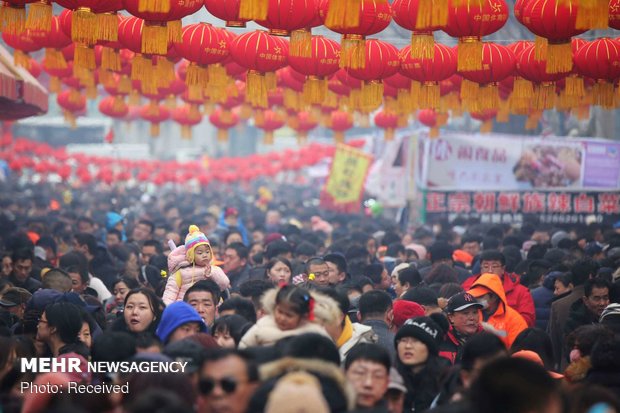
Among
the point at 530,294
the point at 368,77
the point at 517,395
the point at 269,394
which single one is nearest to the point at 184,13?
the point at 368,77

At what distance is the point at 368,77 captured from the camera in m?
11.9

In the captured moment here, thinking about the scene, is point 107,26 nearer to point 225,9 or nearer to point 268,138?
point 225,9

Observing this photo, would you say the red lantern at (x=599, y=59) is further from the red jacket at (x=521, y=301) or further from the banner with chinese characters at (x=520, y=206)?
the banner with chinese characters at (x=520, y=206)

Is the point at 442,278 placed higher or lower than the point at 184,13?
lower

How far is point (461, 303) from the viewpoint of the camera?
849 cm

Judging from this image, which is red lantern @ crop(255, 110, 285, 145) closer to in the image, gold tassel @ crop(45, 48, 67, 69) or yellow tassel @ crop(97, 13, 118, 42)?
gold tassel @ crop(45, 48, 67, 69)

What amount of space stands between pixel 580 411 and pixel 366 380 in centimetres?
126

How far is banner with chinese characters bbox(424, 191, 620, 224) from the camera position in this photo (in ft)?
60.3

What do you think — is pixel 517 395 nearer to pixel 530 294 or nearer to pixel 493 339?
pixel 493 339

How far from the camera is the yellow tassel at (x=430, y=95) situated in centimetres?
1214

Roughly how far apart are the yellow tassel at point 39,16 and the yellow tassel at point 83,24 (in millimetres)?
237

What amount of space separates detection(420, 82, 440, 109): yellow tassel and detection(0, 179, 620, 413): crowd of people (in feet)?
6.11

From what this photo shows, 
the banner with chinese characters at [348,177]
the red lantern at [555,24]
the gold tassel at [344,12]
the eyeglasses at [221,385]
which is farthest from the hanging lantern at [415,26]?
the banner with chinese characters at [348,177]

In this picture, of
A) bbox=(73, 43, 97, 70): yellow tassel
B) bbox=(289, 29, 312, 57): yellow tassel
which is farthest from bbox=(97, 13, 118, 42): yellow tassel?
bbox=(289, 29, 312, 57): yellow tassel
